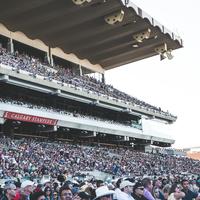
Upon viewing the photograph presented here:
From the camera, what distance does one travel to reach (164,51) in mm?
44344

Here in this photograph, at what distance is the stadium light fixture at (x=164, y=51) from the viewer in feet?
145

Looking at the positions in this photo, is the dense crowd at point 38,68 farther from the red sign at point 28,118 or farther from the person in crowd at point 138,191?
the person in crowd at point 138,191

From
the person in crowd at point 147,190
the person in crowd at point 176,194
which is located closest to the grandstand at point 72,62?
the person in crowd at point 147,190

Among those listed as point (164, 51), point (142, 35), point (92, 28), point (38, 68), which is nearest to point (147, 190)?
point (38, 68)

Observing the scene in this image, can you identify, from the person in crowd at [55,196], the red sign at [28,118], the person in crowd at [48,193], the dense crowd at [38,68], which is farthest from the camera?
the dense crowd at [38,68]

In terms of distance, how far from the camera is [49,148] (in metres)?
28.4

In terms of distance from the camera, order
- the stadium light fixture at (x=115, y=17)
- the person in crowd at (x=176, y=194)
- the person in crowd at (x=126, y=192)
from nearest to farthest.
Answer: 1. the person in crowd at (x=126, y=192)
2. the person in crowd at (x=176, y=194)
3. the stadium light fixture at (x=115, y=17)

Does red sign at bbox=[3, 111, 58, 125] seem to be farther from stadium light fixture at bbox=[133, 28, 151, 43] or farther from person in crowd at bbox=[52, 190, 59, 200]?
person in crowd at bbox=[52, 190, 59, 200]

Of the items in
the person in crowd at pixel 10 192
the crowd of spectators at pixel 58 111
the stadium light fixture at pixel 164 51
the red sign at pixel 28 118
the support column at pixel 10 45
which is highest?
the stadium light fixture at pixel 164 51

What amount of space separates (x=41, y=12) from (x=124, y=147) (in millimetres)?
18059

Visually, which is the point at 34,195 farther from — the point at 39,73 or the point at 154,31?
the point at 154,31

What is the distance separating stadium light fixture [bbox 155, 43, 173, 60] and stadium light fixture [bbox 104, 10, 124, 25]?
9506 mm

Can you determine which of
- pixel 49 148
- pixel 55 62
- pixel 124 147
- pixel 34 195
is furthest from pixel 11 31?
pixel 34 195

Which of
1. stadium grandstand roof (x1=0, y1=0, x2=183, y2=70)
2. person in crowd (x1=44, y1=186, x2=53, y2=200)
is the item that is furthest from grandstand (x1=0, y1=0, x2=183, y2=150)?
person in crowd (x1=44, y1=186, x2=53, y2=200)
